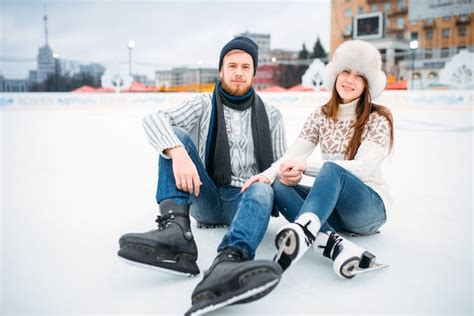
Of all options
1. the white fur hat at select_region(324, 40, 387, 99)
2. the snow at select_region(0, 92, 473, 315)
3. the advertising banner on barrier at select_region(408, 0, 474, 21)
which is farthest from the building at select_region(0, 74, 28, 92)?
the advertising banner on barrier at select_region(408, 0, 474, 21)

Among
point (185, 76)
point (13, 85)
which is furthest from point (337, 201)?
point (185, 76)

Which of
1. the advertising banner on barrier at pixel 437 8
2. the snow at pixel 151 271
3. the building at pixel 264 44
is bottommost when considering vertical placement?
the snow at pixel 151 271

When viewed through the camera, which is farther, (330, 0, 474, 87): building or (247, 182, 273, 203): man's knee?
(330, 0, 474, 87): building

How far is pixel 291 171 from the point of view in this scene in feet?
3.81

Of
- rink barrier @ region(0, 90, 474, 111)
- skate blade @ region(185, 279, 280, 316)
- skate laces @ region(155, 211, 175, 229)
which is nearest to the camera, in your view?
skate blade @ region(185, 279, 280, 316)

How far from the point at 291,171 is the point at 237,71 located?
1.38ft

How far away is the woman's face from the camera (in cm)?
130

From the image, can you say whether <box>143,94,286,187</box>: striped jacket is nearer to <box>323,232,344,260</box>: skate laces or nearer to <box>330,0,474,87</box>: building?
<box>323,232,344,260</box>: skate laces

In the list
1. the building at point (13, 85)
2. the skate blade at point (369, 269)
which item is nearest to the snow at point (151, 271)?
the skate blade at point (369, 269)

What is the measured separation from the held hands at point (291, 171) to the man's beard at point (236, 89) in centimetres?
34

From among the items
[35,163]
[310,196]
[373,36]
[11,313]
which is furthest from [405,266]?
[373,36]

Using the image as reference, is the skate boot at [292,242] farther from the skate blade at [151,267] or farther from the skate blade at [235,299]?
the skate blade at [151,267]

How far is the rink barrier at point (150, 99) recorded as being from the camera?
316 inches

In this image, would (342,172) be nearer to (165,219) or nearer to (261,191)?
(261,191)
